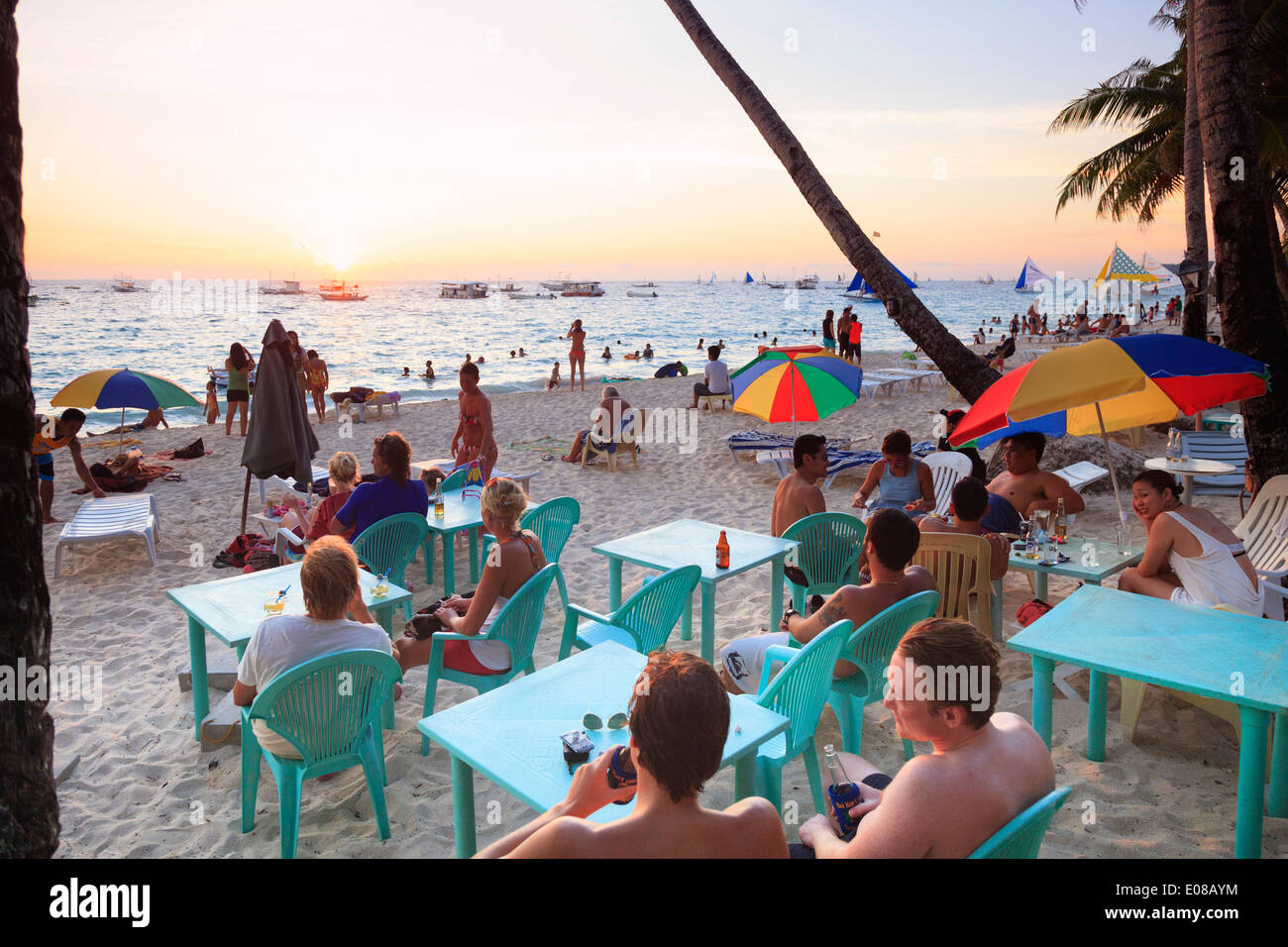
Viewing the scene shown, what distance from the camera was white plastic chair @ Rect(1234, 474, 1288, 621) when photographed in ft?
16.1

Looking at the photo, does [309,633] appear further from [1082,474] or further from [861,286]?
[861,286]

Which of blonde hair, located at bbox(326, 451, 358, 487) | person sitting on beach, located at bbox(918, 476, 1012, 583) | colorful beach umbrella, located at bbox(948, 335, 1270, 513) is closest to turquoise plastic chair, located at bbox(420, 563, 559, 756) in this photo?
blonde hair, located at bbox(326, 451, 358, 487)

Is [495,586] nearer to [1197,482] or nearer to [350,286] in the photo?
[1197,482]

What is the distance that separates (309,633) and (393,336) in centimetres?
5175

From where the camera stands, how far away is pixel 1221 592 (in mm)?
3939

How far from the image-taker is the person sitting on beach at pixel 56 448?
7.83 metres

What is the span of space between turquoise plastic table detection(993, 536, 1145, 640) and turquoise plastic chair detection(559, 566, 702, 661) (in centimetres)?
206

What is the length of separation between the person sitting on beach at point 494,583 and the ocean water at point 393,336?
12.6m

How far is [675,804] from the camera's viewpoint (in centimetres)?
172

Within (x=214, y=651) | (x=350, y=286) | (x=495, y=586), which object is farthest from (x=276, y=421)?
(x=350, y=286)

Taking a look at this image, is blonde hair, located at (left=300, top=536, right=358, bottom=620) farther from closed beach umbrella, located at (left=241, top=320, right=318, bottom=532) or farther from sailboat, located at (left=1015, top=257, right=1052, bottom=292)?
sailboat, located at (left=1015, top=257, right=1052, bottom=292)

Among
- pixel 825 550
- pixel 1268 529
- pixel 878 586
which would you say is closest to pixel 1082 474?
pixel 1268 529

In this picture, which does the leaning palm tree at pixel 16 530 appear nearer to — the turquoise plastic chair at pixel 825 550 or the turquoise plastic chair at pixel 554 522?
the turquoise plastic chair at pixel 554 522
